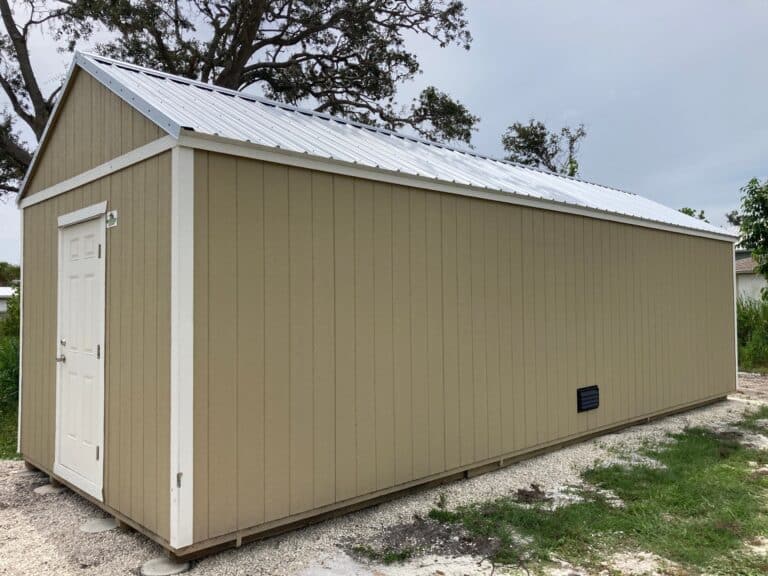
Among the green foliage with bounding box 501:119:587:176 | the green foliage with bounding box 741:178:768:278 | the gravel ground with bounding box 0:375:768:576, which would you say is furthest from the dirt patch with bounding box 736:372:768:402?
the green foliage with bounding box 501:119:587:176

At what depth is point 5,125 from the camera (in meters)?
10.7

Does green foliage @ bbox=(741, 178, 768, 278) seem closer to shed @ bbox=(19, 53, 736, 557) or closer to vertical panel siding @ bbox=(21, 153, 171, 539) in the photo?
shed @ bbox=(19, 53, 736, 557)

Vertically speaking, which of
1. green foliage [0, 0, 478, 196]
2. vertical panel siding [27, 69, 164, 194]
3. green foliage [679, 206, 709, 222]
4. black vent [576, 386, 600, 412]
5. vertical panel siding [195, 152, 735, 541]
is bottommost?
black vent [576, 386, 600, 412]

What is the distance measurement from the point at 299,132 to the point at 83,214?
152 centimetres

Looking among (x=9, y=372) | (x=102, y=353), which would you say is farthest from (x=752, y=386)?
(x=9, y=372)

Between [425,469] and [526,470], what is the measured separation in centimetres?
101

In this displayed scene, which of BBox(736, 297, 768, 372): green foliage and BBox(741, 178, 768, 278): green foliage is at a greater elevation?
BBox(741, 178, 768, 278): green foliage

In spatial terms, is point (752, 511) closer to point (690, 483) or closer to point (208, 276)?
point (690, 483)

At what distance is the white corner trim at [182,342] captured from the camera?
9.02ft

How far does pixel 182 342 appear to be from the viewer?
9.17ft

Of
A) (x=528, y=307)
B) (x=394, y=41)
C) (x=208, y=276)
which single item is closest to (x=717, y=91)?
(x=394, y=41)

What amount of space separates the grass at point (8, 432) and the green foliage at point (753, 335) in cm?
1172

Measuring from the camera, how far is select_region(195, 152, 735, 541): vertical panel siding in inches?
117

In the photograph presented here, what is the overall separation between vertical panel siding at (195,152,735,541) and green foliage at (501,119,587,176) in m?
14.7
